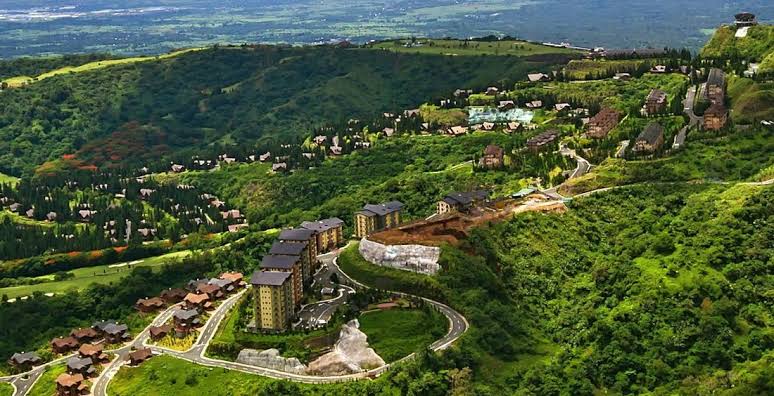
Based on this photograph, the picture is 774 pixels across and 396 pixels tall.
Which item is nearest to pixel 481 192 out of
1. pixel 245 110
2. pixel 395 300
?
pixel 395 300

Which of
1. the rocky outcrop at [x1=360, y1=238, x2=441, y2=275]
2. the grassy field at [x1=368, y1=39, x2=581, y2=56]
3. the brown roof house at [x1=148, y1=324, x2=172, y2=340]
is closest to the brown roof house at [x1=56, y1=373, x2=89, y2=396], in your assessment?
→ the brown roof house at [x1=148, y1=324, x2=172, y2=340]

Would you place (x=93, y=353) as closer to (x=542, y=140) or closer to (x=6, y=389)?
(x=6, y=389)

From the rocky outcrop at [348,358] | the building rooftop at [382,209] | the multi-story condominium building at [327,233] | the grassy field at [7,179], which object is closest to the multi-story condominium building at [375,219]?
the building rooftop at [382,209]

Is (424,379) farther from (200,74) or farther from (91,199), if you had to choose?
(200,74)

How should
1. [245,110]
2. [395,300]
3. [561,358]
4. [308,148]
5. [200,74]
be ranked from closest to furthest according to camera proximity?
[561,358]
[395,300]
[308,148]
[245,110]
[200,74]

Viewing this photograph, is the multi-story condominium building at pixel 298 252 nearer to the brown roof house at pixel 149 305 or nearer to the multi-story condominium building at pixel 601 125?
the brown roof house at pixel 149 305

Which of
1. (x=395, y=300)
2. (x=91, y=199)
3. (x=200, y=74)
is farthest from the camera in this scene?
(x=200, y=74)

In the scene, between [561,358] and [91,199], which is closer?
[561,358]

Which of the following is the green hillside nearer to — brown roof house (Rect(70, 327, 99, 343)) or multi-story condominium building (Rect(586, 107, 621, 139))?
multi-story condominium building (Rect(586, 107, 621, 139))
